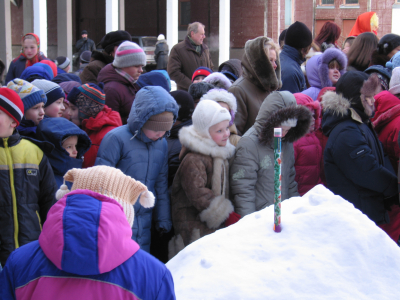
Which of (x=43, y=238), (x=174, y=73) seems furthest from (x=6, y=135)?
(x=174, y=73)

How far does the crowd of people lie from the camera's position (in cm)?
183

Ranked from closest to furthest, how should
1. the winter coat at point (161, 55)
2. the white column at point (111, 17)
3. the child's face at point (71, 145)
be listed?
1. the child's face at point (71, 145)
2. the white column at point (111, 17)
3. the winter coat at point (161, 55)

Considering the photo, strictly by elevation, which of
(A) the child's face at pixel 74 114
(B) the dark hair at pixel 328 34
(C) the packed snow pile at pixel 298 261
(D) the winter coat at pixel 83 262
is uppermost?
(B) the dark hair at pixel 328 34

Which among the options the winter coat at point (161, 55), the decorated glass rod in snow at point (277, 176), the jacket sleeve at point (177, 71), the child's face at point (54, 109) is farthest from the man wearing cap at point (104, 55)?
the winter coat at point (161, 55)

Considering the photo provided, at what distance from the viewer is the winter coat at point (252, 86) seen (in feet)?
15.0

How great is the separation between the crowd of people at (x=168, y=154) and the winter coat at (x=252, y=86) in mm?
11

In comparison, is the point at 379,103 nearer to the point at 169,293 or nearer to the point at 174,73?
the point at 174,73

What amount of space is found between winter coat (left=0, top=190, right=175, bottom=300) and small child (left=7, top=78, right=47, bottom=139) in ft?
6.54

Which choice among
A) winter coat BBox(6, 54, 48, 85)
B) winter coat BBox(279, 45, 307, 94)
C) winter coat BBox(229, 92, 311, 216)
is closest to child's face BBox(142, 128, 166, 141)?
winter coat BBox(229, 92, 311, 216)

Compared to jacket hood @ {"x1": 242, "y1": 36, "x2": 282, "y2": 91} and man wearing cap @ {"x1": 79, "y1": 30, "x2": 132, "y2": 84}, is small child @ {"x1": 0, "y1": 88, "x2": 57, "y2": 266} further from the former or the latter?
A: man wearing cap @ {"x1": 79, "y1": 30, "x2": 132, "y2": 84}

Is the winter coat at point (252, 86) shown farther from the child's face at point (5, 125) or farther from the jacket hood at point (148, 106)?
the child's face at point (5, 125)

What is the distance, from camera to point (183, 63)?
22.8ft

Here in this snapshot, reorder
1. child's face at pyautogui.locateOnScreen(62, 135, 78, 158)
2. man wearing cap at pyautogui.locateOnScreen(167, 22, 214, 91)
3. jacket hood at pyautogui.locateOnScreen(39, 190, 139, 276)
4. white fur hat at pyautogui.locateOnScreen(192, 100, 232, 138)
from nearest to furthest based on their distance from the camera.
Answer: jacket hood at pyautogui.locateOnScreen(39, 190, 139, 276), child's face at pyautogui.locateOnScreen(62, 135, 78, 158), white fur hat at pyautogui.locateOnScreen(192, 100, 232, 138), man wearing cap at pyautogui.locateOnScreen(167, 22, 214, 91)

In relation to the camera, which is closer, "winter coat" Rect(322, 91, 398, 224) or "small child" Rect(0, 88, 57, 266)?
"small child" Rect(0, 88, 57, 266)
